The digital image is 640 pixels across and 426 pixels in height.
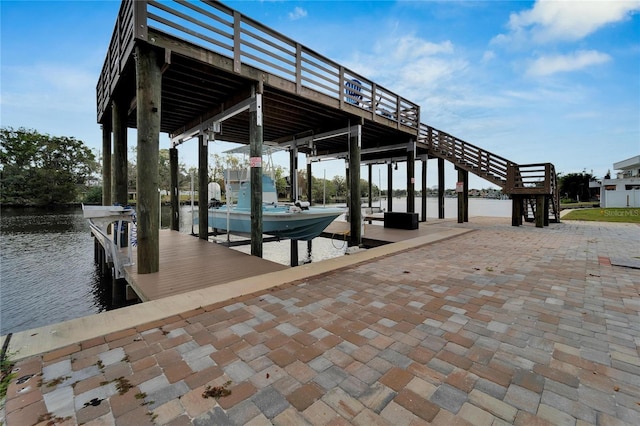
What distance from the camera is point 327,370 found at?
1.77 meters

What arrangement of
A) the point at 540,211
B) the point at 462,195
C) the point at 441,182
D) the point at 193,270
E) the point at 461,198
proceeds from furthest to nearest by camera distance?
the point at 441,182, the point at 461,198, the point at 462,195, the point at 540,211, the point at 193,270

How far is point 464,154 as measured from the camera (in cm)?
1227

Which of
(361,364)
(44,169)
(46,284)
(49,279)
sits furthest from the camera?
(44,169)

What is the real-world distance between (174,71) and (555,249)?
8.76 metres

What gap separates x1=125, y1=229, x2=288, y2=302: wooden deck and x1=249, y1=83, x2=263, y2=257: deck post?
54cm

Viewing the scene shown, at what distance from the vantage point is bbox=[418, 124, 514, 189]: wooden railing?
11.5m

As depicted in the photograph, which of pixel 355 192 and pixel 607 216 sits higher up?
pixel 355 192

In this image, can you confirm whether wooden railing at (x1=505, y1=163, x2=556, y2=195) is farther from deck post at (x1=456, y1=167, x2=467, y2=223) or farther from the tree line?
the tree line

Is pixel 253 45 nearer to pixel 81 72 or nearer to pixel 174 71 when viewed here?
pixel 174 71

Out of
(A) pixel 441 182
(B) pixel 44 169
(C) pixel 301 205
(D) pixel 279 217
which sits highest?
(B) pixel 44 169

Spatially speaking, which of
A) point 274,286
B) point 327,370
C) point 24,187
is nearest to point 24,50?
point 274,286

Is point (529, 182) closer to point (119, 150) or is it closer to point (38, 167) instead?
point (119, 150)

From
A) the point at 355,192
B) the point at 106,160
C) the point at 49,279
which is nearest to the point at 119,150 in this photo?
the point at 106,160

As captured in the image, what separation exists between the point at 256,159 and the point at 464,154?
1057 cm
